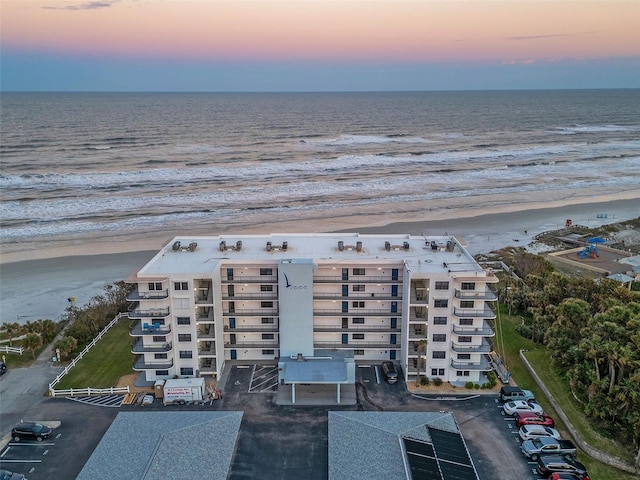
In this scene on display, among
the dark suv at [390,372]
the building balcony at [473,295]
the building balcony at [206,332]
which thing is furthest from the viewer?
the building balcony at [206,332]

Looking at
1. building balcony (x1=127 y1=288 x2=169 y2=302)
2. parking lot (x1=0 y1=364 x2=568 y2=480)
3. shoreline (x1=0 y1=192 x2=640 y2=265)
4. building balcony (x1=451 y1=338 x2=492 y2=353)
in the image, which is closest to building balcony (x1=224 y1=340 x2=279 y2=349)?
parking lot (x1=0 y1=364 x2=568 y2=480)

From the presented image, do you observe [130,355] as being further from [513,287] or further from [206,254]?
[513,287]

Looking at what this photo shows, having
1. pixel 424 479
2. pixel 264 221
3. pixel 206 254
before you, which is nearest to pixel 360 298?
pixel 206 254

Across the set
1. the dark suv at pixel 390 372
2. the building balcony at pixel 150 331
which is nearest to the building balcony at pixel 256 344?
the building balcony at pixel 150 331

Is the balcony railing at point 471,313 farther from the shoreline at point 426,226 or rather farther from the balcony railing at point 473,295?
the shoreline at point 426,226

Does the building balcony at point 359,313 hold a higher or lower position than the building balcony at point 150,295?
lower

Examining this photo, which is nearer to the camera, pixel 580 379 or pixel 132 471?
pixel 132 471

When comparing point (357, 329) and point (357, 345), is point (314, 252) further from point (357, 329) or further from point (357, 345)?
point (357, 345)
